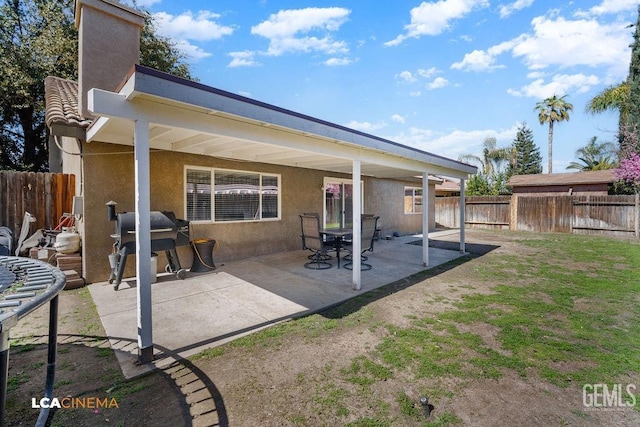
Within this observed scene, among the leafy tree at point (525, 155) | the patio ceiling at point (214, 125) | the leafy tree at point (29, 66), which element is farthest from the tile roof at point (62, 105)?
the leafy tree at point (525, 155)

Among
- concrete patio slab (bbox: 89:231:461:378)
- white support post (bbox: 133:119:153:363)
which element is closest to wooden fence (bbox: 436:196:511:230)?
concrete patio slab (bbox: 89:231:461:378)

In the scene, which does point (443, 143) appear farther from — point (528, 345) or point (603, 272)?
point (528, 345)

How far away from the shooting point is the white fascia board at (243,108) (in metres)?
2.65

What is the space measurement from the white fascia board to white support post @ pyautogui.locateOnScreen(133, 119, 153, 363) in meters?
0.41

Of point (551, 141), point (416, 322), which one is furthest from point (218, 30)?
point (551, 141)

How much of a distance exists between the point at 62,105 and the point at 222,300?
466 centimetres

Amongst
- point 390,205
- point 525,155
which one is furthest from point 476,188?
point 525,155

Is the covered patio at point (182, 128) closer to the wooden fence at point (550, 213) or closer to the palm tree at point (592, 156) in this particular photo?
the wooden fence at point (550, 213)

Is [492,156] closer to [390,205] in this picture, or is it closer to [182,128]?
[390,205]

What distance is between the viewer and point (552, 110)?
1101 inches

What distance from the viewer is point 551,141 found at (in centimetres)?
2841

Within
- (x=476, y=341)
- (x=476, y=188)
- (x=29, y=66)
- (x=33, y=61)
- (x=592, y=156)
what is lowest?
(x=476, y=341)

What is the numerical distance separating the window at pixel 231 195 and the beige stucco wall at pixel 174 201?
162 mm

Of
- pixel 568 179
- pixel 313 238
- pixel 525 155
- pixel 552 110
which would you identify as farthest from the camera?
pixel 525 155
